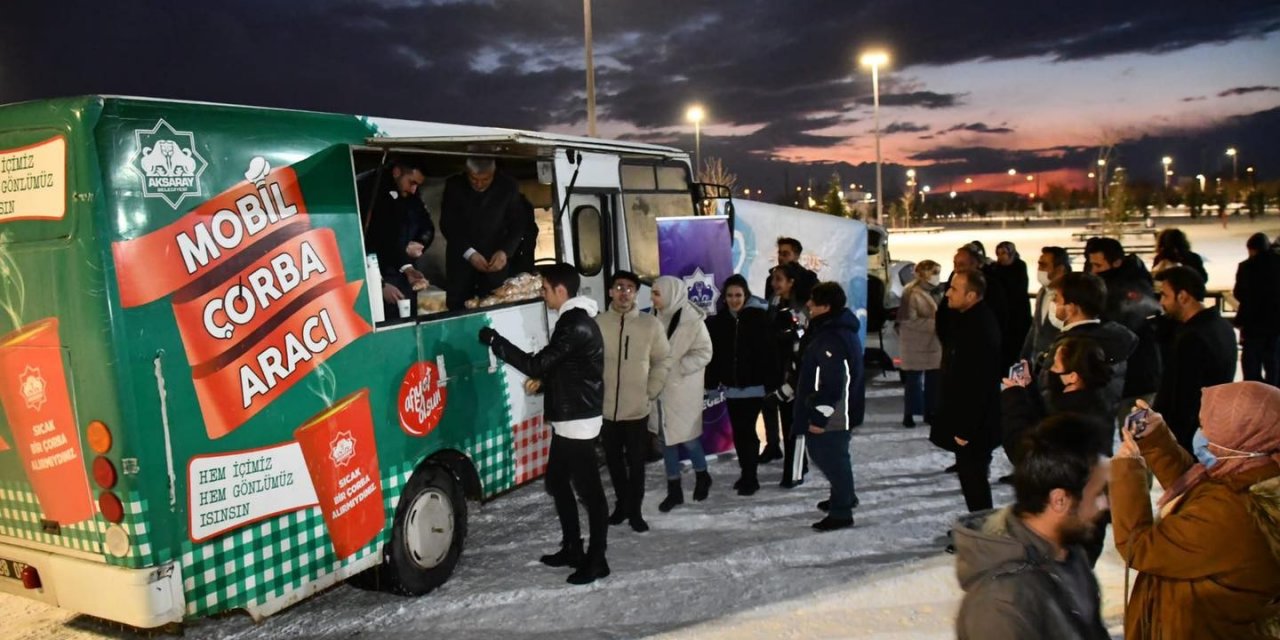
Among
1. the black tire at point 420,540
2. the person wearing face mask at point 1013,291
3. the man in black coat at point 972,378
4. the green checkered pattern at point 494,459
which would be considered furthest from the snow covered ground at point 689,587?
the person wearing face mask at point 1013,291

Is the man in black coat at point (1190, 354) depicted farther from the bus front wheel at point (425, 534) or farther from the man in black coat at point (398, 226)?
the man in black coat at point (398, 226)

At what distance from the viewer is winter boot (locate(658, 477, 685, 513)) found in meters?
6.79

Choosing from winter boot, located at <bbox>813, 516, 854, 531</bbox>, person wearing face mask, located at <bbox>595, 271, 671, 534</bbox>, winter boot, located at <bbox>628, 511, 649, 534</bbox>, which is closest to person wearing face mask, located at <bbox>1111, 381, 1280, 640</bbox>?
winter boot, located at <bbox>813, 516, 854, 531</bbox>

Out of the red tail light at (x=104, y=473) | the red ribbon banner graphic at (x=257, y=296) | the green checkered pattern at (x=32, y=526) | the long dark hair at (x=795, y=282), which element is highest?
the red ribbon banner graphic at (x=257, y=296)

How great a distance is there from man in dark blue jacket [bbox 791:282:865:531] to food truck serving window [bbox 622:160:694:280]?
1.85m

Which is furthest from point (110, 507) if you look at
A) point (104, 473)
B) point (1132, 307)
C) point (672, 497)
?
point (1132, 307)

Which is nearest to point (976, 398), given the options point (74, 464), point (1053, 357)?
point (1053, 357)

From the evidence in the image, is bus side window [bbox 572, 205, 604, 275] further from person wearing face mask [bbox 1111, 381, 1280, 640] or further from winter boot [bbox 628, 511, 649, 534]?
person wearing face mask [bbox 1111, 381, 1280, 640]

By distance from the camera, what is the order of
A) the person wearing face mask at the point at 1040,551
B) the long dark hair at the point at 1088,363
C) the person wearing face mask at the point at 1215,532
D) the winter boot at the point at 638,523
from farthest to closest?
1. the winter boot at the point at 638,523
2. the long dark hair at the point at 1088,363
3. the person wearing face mask at the point at 1215,532
4. the person wearing face mask at the point at 1040,551

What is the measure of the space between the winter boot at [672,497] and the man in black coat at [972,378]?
86.8 inches

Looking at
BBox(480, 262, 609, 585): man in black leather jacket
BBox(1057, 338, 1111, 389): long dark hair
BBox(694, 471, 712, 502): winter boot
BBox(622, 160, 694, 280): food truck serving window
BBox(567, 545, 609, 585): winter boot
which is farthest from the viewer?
BBox(622, 160, 694, 280): food truck serving window

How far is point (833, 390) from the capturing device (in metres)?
5.98

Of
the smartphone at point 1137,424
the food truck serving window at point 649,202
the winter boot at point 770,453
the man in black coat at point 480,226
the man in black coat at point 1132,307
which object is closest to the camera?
the smartphone at point 1137,424

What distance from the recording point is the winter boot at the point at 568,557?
5.57 metres
